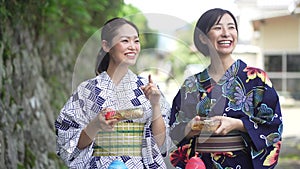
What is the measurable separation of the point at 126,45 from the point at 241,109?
29.0 inches

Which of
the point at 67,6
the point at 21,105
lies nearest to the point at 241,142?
the point at 21,105

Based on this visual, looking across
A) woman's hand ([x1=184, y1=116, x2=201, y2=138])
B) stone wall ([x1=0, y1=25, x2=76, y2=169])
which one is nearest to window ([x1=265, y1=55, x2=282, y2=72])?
stone wall ([x1=0, y1=25, x2=76, y2=169])

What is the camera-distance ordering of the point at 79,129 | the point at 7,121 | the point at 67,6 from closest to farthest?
the point at 79,129 → the point at 7,121 → the point at 67,6

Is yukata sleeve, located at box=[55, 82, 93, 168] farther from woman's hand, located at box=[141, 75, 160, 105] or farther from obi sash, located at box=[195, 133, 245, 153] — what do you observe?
obi sash, located at box=[195, 133, 245, 153]

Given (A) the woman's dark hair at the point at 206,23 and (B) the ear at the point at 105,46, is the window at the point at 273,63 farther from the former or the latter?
(B) the ear at the point at 105,46

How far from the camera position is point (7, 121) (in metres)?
5.66

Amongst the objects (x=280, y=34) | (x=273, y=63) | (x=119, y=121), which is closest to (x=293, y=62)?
(x=273, y=63)

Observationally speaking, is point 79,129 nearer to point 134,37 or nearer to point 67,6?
point 134,37

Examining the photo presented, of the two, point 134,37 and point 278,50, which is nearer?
point 134,37

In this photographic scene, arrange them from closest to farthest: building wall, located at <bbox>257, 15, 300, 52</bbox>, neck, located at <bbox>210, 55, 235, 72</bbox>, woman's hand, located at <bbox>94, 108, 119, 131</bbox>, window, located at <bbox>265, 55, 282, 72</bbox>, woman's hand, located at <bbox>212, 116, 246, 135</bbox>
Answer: woman's hand, located at <bbox>94, 108, 119, 131</bbox>, woman's hand, located at <bbox>212, 116, 246, 135</bbox>, neck, located at <bbox>210, 55, 235, 72</bbox>, building wall, located at <bbox>257, 15, 300, 52</bbox>, window, located at <bbox>265, 55, 282, 72</bbox>

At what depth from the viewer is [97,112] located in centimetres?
334

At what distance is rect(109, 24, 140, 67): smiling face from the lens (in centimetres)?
337

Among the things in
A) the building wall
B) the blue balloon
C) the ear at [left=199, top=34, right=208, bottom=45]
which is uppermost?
the building wall

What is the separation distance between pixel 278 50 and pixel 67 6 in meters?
12.9
